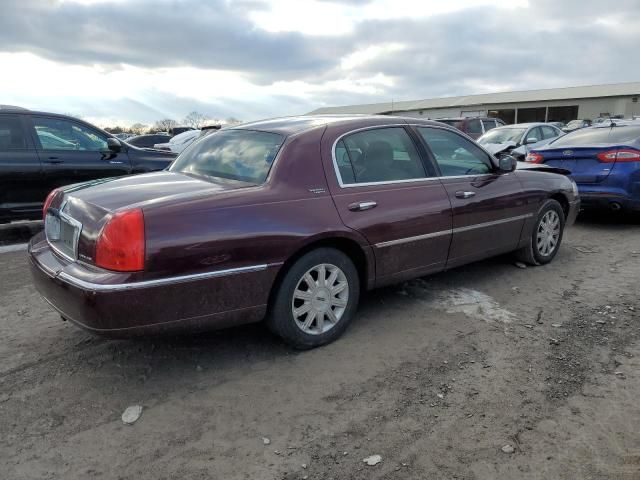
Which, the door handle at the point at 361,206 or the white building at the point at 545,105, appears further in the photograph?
the white building at the point at 545,105

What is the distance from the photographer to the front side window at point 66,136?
6910 mm

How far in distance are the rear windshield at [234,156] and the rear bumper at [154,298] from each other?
30.0 inches

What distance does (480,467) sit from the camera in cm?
250

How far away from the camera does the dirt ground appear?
2.55 metres

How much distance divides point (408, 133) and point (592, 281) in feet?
7.80

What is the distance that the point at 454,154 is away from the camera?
15.5ft

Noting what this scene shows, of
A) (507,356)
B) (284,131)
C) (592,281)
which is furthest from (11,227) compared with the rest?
(592,281)

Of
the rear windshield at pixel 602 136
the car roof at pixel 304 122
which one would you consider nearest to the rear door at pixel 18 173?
the car roof at pixel 304 122

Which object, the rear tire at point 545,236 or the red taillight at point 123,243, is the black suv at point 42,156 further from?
the rear tire at point 545,236

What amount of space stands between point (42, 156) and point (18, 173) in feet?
1.21

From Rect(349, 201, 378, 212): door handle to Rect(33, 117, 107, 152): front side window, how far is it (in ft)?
16.4

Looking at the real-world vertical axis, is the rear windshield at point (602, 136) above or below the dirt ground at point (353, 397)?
above

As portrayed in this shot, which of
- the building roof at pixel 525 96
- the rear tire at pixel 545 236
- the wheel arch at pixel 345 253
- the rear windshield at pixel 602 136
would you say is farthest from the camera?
the building roof at pixel 525 96

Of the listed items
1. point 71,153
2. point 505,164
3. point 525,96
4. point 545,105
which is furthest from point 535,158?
point 525,96
